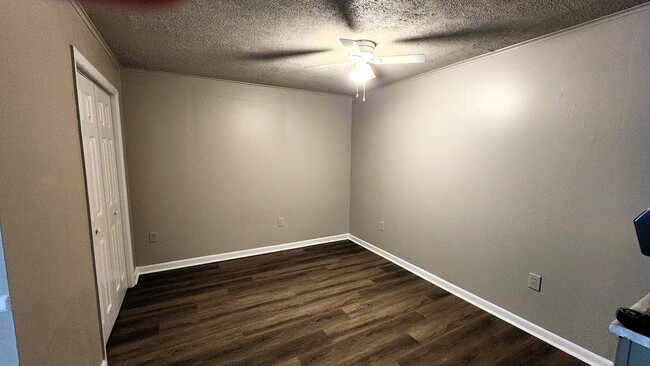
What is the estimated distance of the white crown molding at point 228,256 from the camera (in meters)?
3.12

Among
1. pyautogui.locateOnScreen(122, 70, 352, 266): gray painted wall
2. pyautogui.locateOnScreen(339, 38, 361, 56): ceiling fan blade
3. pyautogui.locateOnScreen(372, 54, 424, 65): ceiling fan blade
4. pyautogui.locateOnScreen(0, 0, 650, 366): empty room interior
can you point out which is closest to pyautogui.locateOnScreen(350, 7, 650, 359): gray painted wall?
pyautogui.locateOnScreen(0, 0, 650, 366): empty room interior

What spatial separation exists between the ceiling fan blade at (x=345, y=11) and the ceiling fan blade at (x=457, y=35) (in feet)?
1.68

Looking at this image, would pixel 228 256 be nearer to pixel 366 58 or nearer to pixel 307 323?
pixel 307 323

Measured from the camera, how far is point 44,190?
3.53 feet

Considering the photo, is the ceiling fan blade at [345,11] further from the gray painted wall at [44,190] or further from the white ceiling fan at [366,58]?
the gray painted wall at [44,190]

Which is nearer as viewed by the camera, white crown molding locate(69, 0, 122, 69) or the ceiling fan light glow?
white crown molding locate(69, 0, 122, 69)

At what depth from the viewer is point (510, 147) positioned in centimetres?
222

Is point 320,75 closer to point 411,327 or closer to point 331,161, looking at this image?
point 331,161

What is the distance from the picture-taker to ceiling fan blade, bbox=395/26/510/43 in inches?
73.9

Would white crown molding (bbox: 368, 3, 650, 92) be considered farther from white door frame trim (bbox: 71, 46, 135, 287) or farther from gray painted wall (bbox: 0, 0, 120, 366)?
white door frame trim (bbox: 71, 46, 135, 287)

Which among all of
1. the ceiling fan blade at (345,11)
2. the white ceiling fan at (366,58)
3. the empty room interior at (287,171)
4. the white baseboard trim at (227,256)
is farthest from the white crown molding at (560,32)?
the white baseboard trim at (227,256)

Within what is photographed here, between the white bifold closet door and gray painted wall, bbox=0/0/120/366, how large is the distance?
260mm

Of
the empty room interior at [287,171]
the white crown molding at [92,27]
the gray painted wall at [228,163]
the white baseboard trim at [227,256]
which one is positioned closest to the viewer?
the empty room interior at [287,171]

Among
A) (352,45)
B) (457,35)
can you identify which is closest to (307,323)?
(352,45)
